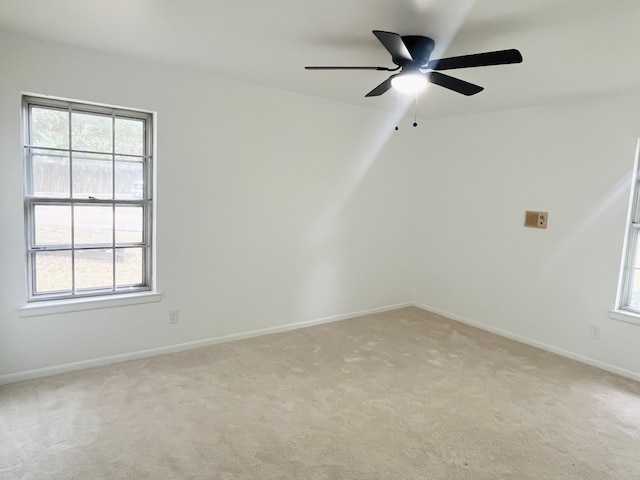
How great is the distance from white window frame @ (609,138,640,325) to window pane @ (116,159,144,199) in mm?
4249

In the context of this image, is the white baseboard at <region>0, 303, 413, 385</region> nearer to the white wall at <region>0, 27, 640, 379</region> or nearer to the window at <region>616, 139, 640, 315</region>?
the white wall at <region>0, 27, 640, 379</region>

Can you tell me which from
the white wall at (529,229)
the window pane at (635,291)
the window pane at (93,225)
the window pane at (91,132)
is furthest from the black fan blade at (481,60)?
the window pane at (93,225)

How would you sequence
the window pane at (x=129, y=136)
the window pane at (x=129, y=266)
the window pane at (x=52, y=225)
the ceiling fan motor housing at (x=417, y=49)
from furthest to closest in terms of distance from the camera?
the window pane at (x=129, y=266) < the window pane at (x=129, y=136) < the window pane at (x=52, y=225) < the ceiling fan motor housing at (x=417, y=49)

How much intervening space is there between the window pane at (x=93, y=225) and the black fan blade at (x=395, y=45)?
251 centimetres

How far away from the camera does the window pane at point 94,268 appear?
3.27 m

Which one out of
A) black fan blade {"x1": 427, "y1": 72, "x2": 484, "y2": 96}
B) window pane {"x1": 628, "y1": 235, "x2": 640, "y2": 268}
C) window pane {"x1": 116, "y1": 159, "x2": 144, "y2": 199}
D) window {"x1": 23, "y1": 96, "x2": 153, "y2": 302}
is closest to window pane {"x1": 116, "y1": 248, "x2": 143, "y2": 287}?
window {"x1": 23, "y1": 96, "x2": 153, "y2": 302}

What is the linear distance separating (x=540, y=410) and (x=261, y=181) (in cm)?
301

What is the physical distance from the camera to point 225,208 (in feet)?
12.5

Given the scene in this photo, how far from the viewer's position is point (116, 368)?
10.7 feet

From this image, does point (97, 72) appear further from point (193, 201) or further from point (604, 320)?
point (604, 320)

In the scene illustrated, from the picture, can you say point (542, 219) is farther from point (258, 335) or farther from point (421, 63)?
point (258, 335)

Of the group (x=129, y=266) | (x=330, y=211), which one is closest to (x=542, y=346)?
(x=330, y=211)

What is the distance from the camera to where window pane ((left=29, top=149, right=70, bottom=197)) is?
3027mm

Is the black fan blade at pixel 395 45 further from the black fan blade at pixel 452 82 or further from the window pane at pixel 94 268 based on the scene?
the window pane at pixel 94 268
